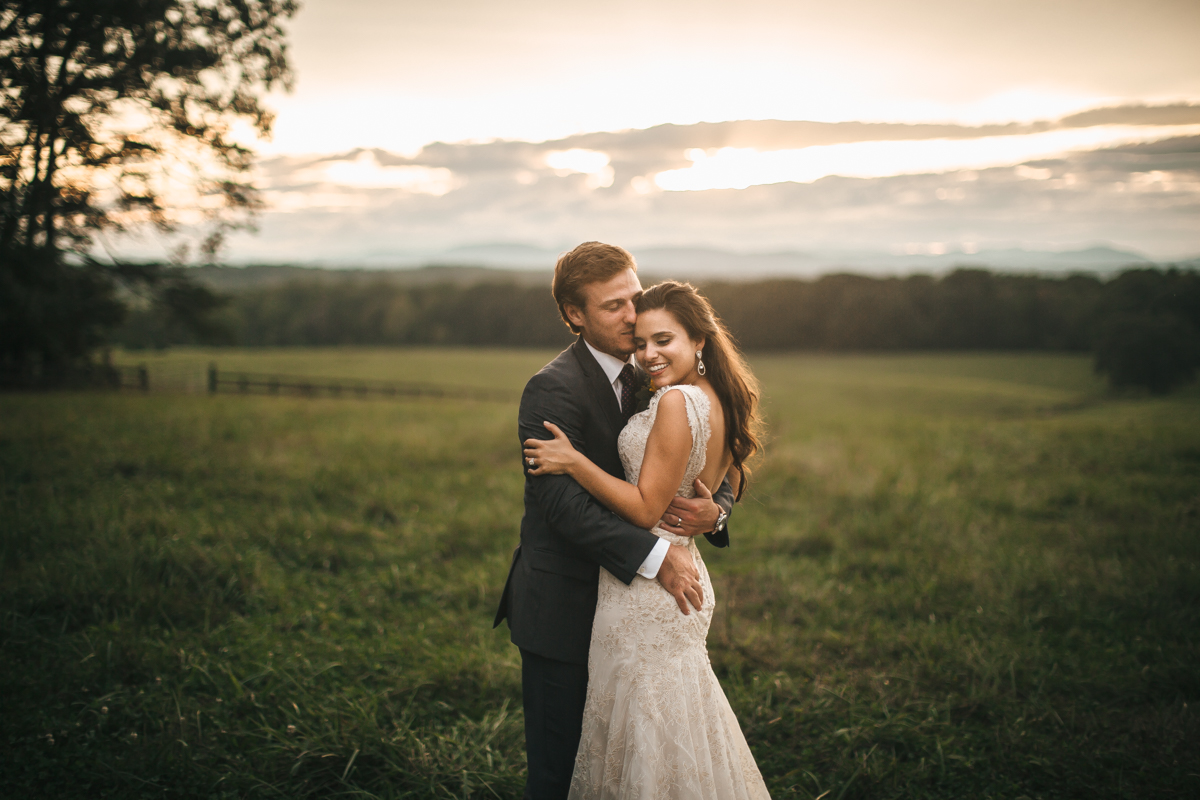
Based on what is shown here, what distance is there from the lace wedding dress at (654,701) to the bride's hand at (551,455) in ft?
A: 0.96

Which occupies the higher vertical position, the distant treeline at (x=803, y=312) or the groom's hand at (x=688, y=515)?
the distant treeline at (x=803, y=312)

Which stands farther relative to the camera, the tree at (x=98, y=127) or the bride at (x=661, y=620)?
the tree at (x=98, y=127)

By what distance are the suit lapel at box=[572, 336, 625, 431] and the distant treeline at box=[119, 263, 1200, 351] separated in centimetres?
1461

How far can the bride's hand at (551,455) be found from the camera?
2.75 m

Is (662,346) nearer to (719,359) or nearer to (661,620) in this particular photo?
(719,359)

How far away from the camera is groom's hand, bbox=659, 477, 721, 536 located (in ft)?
9.60

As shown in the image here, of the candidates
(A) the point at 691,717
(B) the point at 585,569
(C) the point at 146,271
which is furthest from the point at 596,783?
(C) the point at 146,271

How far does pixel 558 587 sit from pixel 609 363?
3.47 ft

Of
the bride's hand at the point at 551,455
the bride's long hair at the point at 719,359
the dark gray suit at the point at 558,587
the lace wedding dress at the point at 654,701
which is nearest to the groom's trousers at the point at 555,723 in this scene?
the dark gray suit at the point at 558,587

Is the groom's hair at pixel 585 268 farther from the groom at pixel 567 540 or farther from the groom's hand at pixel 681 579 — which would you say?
the groom's hand at pixel 681 579

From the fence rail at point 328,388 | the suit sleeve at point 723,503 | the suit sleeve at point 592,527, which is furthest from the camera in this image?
the fence rail at point 328,388

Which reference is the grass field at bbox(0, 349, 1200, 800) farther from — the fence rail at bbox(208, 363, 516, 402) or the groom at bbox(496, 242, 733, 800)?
the fence rail at bbox(208, 363, 516, 402)

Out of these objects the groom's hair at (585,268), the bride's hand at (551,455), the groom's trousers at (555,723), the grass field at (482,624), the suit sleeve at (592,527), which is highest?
the groom's hair at (585,268)

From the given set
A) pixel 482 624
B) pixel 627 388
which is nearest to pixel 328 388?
pixel 482 624
